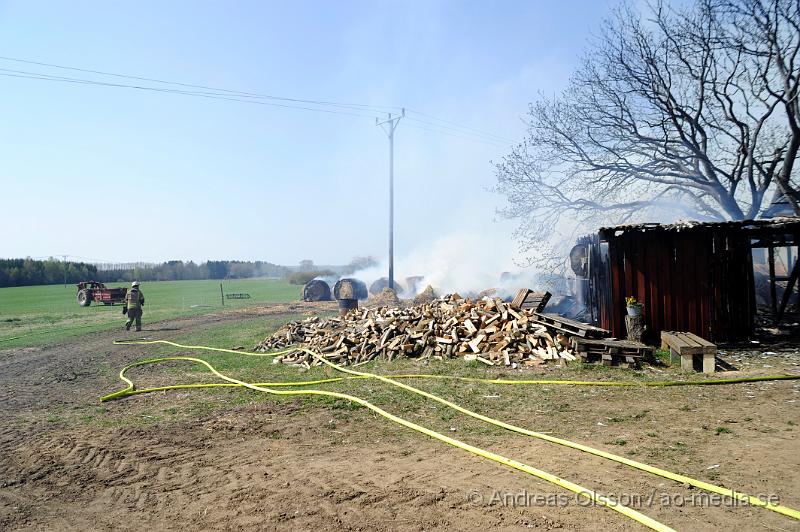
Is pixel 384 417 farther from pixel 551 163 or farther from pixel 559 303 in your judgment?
pixel 551 163

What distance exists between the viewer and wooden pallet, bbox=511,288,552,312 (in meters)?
12.4

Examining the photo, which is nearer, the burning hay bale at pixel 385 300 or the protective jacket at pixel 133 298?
the protective jacket at pixel 133 298

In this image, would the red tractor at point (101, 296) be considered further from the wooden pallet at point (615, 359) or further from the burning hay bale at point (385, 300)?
the wooden pallet at point (615, 359)

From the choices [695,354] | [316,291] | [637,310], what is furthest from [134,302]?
[695,354]

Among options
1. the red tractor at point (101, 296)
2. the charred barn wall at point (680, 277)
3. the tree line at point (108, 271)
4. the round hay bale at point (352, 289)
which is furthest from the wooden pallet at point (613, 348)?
the tree line at point (108, 271)

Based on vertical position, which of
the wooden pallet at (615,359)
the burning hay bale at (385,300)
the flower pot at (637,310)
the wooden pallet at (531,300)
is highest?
the wooden pallet at (531,300)

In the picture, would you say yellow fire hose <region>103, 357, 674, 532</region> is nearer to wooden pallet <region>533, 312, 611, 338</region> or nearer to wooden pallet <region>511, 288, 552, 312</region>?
wooden pallet <region>533, 312, 611, 338</region>

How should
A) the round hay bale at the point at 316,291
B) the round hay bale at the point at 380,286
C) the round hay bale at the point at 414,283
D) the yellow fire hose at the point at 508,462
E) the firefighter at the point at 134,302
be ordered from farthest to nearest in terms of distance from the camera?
the round hay bale at the point at 316,291 → the round hay bale at the point at 414,283 → the round hay bale at the point at 380,286 → the firefighter at the point at 134,302 → the yellow fire hose at the point at 508,462

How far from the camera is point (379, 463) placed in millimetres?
5371

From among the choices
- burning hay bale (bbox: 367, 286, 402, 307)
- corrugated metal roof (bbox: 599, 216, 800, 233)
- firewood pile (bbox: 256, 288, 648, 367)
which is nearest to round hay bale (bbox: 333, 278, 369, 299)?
burning hay bale (bbox: 367, 286, 402, 307)

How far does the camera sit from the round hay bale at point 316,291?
34344 millimetres

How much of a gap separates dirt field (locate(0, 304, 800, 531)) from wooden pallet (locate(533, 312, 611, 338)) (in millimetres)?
2355

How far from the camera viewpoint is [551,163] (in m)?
19.9

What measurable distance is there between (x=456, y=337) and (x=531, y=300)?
2381 mm
